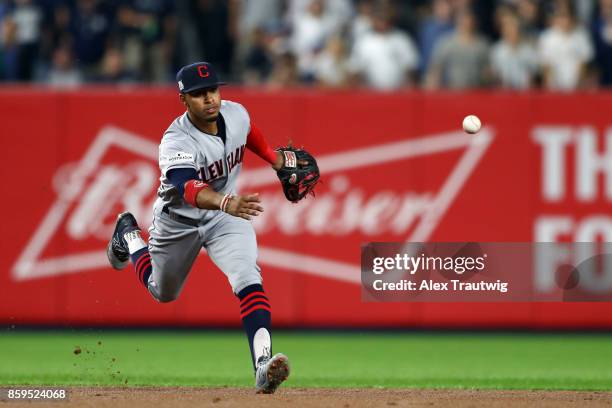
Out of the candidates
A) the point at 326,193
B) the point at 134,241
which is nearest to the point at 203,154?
the point at 134,241

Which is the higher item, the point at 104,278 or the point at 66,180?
the point at 66,180

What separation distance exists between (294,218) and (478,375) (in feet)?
12.6

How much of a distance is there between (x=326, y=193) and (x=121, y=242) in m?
4.24

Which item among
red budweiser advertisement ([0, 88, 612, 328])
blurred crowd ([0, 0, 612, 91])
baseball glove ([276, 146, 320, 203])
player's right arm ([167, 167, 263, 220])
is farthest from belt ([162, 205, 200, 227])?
blurred crowd ([0, 0, 612, 91])

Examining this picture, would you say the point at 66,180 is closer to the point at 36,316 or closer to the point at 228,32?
the point at 36,316

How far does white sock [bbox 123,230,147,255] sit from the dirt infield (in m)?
1.17

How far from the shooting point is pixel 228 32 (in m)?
15.2

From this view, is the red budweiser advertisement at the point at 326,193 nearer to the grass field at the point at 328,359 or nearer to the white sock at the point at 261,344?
the grass field at the point at 328,359

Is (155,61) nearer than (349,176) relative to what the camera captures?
No

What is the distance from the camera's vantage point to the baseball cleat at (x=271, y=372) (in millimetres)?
7535

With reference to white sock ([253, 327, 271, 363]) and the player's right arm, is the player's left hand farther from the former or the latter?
white sock ([253, 327, 271, 363])

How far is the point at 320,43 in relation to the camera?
48.3ft

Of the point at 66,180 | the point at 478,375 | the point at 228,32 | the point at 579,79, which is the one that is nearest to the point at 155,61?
the point at 228,32

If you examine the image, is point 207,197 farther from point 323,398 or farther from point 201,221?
point 323,398
